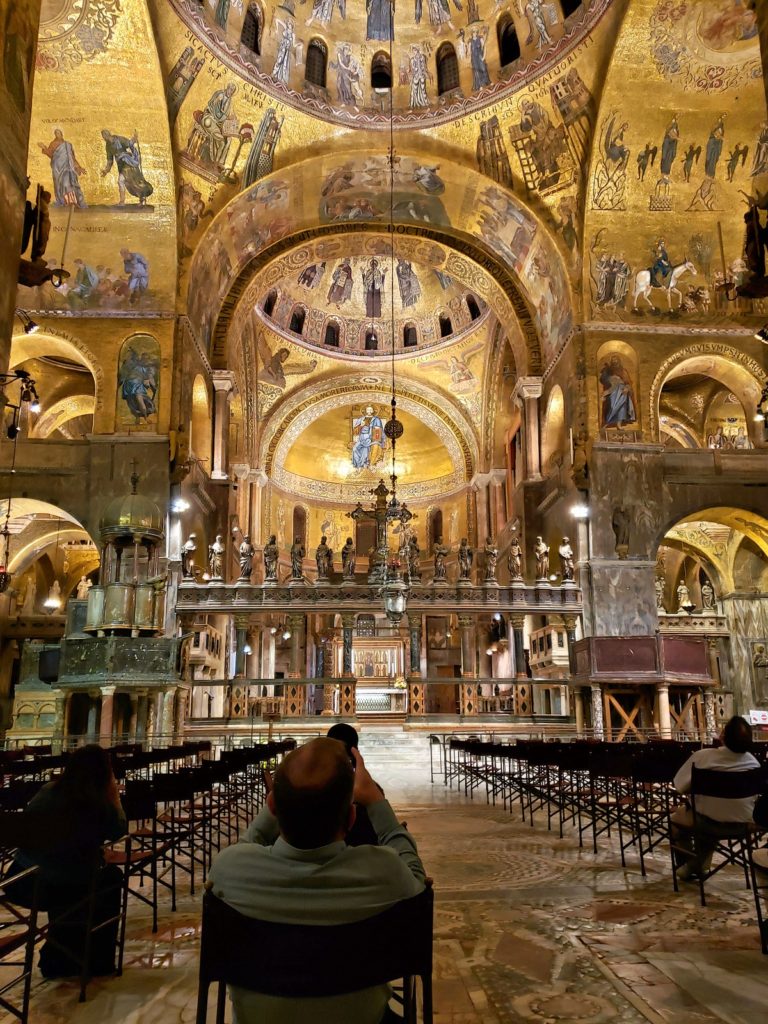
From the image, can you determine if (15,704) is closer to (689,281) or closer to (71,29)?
(71,29)

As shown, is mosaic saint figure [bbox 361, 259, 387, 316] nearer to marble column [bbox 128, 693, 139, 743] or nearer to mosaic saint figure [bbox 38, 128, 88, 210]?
mosaic saint figure [bbox 38, 128, 88, 210]

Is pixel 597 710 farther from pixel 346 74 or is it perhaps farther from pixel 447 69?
pixel 346 74

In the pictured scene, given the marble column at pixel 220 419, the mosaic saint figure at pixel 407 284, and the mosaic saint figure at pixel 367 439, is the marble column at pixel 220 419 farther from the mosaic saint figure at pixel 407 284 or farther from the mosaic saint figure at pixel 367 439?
Answer: the mosaic saint figure at pixel 367 439

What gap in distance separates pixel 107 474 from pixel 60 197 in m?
7.03

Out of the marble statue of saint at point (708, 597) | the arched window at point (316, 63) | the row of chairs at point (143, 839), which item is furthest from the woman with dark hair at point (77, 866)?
the marble statue of saint at point (708, 597)

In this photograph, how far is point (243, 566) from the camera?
70.6 ft

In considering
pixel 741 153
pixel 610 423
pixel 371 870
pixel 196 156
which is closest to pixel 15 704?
pixel 196 156

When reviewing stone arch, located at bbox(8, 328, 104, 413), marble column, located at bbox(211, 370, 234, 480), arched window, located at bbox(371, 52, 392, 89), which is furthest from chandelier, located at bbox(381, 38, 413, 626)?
stone arch, located at bbox(8, 328, 104, 413)

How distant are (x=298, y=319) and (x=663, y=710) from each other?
76.1ft

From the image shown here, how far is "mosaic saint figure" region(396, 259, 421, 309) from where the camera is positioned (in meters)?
33.5

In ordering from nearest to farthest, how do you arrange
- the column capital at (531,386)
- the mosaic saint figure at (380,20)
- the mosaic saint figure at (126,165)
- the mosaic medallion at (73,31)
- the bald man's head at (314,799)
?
the bald man's head at (314,799), the mosaic medallion at (73,31), the mosaic saint figure at (126,165), the mosaic saint figure at (380,20), the column capital at (531,386)

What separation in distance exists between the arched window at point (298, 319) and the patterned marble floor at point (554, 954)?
2939cm

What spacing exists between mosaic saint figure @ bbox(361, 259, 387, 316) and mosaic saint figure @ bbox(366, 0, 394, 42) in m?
11.6

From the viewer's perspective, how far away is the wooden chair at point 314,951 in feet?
6.34
